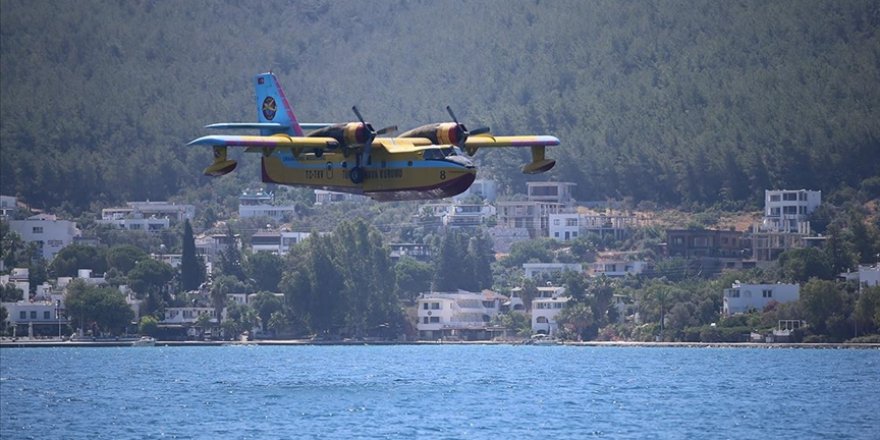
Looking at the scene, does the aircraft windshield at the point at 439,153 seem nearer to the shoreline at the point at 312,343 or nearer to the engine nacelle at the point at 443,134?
the engine nacelle at the point at 443,134

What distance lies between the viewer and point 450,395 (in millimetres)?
117875

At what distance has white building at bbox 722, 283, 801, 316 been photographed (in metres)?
180

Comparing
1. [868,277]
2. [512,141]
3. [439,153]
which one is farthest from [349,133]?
[868,277]

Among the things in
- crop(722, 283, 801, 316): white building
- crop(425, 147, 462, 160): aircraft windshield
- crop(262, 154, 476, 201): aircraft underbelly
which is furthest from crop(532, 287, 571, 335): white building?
crop(425, 147, 462, 160): aircraft windshield

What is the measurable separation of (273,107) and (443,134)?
29.4 feet

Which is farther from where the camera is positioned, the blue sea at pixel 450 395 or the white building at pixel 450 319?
the white building at pixel 450 319

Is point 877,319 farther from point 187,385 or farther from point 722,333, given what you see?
point 187,385

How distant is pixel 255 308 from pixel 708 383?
250 ft

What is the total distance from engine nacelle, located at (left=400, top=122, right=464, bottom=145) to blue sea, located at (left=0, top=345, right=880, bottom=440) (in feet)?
44.3

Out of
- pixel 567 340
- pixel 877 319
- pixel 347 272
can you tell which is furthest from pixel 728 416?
pixel 347 272

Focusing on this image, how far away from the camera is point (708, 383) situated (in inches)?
5064

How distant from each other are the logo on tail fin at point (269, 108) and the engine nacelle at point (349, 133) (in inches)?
230

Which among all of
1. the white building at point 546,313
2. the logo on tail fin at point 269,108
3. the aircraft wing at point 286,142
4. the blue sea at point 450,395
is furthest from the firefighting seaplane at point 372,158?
the white building at point 546,313

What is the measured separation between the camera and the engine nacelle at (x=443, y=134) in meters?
87.5
